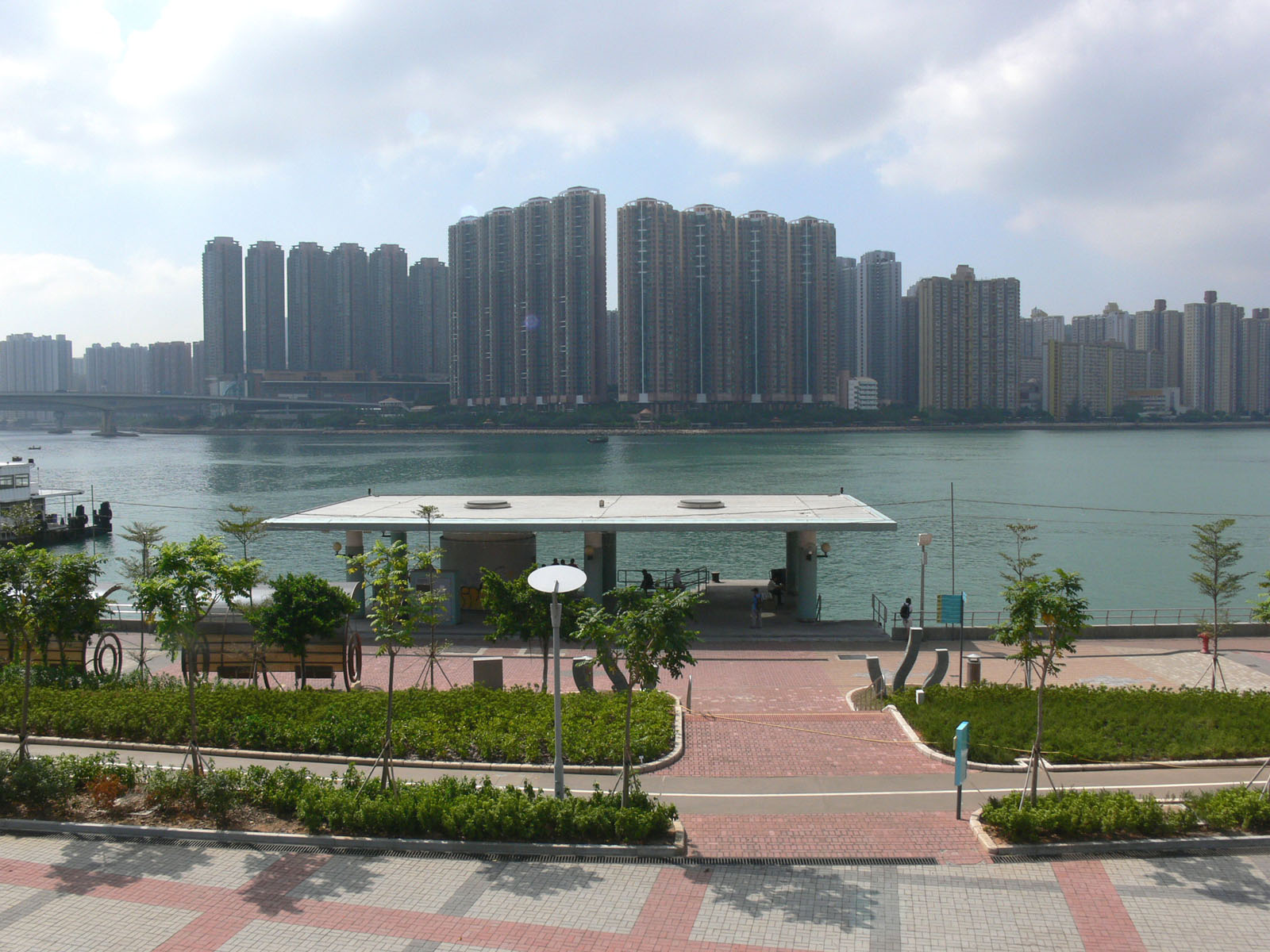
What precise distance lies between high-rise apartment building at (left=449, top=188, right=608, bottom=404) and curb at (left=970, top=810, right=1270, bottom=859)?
159386mm

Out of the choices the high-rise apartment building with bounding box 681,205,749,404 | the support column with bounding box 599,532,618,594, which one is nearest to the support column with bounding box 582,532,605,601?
the support column with bounding box 599,532,618,594

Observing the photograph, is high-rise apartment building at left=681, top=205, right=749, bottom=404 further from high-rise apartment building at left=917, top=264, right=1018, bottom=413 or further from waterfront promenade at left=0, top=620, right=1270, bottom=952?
waterfront promenade at left=0, top=620, right=1270, bottom=952

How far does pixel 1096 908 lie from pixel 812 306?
167401 mm

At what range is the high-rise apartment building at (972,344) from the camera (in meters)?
183

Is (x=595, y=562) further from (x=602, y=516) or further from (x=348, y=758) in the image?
(x=348, y=758)

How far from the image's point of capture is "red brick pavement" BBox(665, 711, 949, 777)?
10.6 m

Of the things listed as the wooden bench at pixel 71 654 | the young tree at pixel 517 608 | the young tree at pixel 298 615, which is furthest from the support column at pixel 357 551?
the young tree at pixel 517 608

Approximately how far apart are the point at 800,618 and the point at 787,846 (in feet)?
46.5

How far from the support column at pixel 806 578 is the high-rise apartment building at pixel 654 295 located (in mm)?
A: 137972

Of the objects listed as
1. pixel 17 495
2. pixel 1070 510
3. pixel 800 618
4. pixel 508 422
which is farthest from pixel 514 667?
pixel 508 422

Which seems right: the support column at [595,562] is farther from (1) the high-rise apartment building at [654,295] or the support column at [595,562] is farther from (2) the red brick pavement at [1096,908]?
(1) the high-rise apartment building at [654,295]

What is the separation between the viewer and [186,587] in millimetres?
9562

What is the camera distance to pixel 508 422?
16162cm

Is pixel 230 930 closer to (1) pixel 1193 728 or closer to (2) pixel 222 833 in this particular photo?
(2) pixel 222 833
